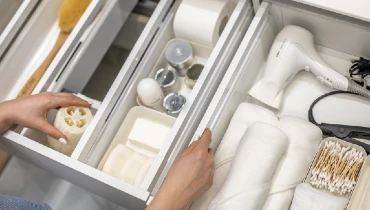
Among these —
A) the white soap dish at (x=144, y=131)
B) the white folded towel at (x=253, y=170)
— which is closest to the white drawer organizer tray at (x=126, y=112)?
the white soap dish at (x=144, y=131)

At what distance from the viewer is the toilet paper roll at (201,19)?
4.09 ft

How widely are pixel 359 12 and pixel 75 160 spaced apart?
661 mm

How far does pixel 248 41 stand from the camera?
118 cm

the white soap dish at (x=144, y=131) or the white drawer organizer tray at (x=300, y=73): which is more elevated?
the white drawer organizer tray at (x=300, y=73)

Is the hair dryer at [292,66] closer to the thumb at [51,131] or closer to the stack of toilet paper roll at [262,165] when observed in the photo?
the stack of toilet paper roll at [262,165]

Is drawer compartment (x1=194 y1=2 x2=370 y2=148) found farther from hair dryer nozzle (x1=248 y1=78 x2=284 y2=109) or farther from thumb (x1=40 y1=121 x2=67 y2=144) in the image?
thumb (x1=40 y1=121 x2=67 y2=144)

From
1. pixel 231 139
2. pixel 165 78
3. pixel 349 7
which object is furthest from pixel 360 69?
pixel 165 78

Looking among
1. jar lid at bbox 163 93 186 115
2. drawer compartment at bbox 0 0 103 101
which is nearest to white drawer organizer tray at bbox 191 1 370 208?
jar lid at bbox 163 93 186 115

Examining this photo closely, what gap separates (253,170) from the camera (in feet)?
3.33

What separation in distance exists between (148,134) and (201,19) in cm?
31

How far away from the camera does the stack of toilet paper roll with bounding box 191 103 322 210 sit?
3.31 feet

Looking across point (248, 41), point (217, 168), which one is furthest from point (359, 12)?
point (217, 168)

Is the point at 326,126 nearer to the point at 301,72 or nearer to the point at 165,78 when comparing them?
the point at 301,72

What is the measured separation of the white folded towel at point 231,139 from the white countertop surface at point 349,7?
10.4 inches
